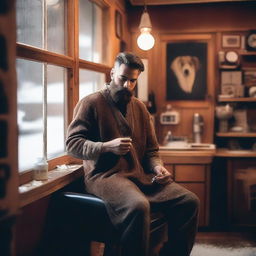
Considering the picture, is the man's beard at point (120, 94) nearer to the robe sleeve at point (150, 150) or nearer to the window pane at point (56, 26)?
the robe sleeve at point (150, 150)

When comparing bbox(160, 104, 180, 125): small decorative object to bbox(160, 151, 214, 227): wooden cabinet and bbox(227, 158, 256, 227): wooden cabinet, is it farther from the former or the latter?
bbox(227, 158, 256, 227): wooden cabinet

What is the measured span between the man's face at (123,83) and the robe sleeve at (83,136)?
203 millimetres

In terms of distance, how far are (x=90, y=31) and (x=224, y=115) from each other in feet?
6.04

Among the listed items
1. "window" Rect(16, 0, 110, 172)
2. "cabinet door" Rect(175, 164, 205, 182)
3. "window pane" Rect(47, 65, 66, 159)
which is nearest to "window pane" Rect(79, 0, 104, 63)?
"window" Rect(16, 0, 110, 172)

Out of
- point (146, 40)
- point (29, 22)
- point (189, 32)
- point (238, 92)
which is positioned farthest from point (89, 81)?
point (238, 92)

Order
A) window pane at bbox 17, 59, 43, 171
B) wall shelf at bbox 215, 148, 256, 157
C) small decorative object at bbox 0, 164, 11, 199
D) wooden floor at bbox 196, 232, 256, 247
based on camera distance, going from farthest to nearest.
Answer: wall shelf at bbox 215, 148, 256, 157 → wooden floor at bbox 196, 232, 256, 247 → window pane at bbox 17, 59, 43, 171 → small decorative object at bbox 0, 164, 11, 199

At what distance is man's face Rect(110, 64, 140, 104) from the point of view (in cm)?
267

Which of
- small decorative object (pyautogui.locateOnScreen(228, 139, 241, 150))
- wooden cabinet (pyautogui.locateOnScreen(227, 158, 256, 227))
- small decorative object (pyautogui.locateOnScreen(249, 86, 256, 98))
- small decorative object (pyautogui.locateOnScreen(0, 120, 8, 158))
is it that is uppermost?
small decorative object (pyautogui.locateOnScreen(249, 86, 256, 98))

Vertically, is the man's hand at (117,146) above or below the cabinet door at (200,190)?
above

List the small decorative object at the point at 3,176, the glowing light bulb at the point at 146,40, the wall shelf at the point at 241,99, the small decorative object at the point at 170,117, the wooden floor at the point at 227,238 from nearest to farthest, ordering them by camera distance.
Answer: the small decorative object at the point at 3,176 → the wooden floor at the point at 227,238 → the glowing light bulb at the point at 146,40 → the wall shelf at the point at 241,99 → the small decorative object at the point at 170,117

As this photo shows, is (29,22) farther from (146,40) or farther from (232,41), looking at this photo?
(232,41)

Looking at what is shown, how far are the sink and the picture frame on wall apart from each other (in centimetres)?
120

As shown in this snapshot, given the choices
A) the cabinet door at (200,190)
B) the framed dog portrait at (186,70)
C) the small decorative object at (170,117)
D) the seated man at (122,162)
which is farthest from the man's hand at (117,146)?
the framed dog portrait at (186,70)

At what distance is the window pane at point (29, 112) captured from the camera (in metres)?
2.39
